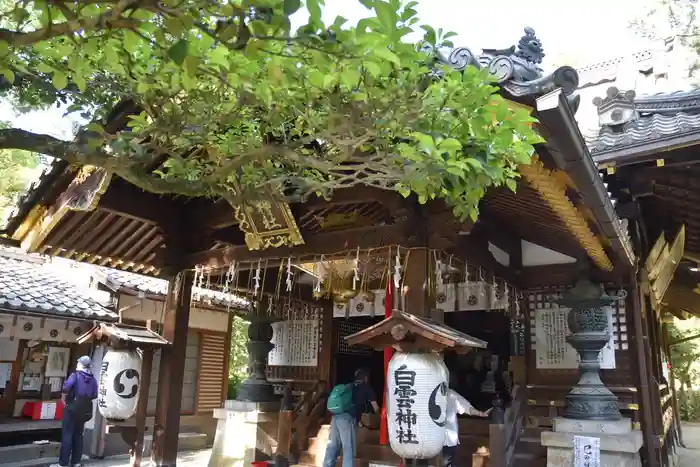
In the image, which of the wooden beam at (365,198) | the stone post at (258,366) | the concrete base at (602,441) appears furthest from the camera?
the stone post at (258,366)

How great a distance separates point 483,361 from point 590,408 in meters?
5.25

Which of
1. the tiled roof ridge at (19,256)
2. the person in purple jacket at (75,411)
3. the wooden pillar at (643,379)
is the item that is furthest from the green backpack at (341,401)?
the tiled roof ridge at (19,256)

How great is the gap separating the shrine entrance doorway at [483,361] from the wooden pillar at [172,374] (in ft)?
18.9

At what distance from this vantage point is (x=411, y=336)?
214 inches

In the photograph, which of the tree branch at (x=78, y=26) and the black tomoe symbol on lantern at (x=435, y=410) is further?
the black tomoe symbol on lantern at (x=435, y=410)

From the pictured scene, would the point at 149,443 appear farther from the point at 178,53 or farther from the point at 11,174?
the point at 178,53

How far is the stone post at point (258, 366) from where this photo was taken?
9789mm

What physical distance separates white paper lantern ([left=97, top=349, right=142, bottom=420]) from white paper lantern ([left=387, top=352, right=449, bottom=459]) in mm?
3905

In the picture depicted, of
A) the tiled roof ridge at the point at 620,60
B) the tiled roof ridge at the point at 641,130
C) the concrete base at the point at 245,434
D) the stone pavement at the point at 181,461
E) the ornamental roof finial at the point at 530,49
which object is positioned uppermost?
the tiled roof ridge at the point at 620,60

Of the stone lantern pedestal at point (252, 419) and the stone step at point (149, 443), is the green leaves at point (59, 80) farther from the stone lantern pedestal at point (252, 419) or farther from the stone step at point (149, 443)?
the stone step at point (149, 443)

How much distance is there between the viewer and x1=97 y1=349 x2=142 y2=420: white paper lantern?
24.5 ft

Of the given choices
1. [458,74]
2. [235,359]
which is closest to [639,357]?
[458,74]

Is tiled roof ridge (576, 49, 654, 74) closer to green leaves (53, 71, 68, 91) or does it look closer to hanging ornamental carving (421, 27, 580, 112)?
hanging ornamental carving (421, 27, 580, 112)

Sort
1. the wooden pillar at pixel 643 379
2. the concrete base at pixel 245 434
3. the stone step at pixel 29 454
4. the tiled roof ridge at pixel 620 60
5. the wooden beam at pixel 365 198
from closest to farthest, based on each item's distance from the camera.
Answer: the wooden beam at pixel 365 198
the wooden pillar at pixel 643 379
the concrete base at pixel 245 434
the stone step at pixel 29 454
the tiled roof ridge at pixel 620 60
